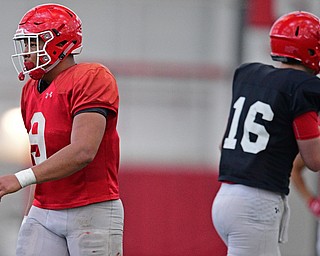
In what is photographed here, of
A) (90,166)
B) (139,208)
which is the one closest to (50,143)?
(90,166)

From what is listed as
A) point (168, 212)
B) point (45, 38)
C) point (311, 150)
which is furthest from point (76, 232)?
point (168, 212)

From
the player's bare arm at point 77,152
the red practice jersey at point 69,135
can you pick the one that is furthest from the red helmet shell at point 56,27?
the player's bare arm at point 77,152

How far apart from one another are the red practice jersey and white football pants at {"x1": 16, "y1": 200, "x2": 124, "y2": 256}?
0.04m

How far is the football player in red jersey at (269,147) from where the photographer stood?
441cm

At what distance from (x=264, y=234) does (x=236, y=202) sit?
19 centimetres

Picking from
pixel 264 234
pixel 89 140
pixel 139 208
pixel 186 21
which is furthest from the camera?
pixel 186 21

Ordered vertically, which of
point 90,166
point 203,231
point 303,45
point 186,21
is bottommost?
point 203,231

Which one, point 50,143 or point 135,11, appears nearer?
point 50,143

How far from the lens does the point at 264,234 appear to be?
14.7 feet

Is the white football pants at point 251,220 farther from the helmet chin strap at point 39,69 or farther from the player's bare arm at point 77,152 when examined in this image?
the helmet chin strap at point 39,69

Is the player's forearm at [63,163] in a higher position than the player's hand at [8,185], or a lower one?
higher

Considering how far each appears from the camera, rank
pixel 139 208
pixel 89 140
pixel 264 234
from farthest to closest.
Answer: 1. pixel 139 208
2. pixel 264 234
3. pixel 89 140

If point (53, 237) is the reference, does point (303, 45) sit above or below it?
above

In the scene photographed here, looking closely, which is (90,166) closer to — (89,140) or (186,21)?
(89,140)
